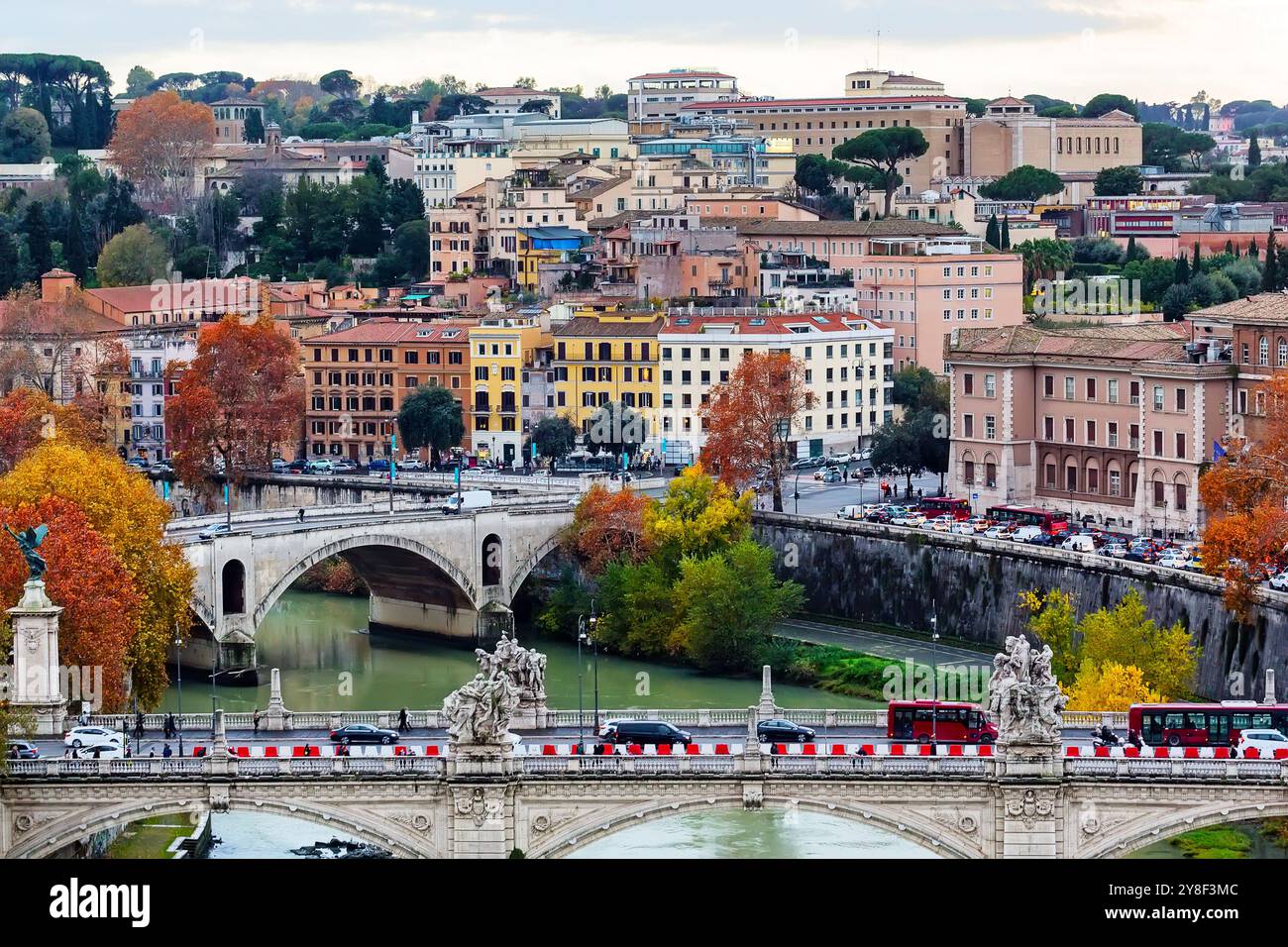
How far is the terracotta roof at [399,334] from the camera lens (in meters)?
76.6

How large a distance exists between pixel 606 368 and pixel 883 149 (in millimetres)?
34434

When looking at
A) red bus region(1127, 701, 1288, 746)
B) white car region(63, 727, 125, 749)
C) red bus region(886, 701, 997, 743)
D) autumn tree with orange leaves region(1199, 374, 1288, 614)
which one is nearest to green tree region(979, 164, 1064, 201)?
autumn tree with orange leaves region(1199, 374, 1288, 614)

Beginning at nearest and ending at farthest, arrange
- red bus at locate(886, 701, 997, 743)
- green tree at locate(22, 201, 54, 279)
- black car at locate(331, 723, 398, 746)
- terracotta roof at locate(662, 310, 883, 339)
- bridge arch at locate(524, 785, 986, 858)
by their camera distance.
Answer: bridge arch at locate(524, 785, 986, 858) < black car at locate(331, 723, 398, 746) < red bus at locate(886, 701, 997, 743) < terracotta roof at locate(662, 310, 883, 339) < green tree at locate(22, 201, 54, 279)

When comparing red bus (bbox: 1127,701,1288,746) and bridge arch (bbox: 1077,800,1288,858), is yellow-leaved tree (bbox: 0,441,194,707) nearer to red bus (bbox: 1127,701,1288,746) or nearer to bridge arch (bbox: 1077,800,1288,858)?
red bus (bbox: 1127,701,1288,746)

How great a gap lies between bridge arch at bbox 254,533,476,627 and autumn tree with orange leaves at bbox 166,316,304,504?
9716 millimetres

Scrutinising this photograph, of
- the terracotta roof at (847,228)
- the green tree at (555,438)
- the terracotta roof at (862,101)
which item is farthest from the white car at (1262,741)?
the terracotta roof at (862,101)

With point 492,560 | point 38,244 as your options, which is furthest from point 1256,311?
point 38,244

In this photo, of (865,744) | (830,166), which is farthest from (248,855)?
(830,166)

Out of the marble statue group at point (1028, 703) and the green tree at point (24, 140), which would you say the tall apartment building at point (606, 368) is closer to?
the marble statue group at point (1028, 703)

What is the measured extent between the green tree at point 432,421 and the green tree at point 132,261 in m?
20.4

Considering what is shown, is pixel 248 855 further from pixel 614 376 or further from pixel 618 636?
pixel 614 376

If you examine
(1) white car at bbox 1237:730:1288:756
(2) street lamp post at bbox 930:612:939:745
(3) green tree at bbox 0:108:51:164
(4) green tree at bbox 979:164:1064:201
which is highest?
(3) green tree at bbox 0:108:51:164

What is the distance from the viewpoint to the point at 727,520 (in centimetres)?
5931

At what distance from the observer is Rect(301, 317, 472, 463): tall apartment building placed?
3000 inches
